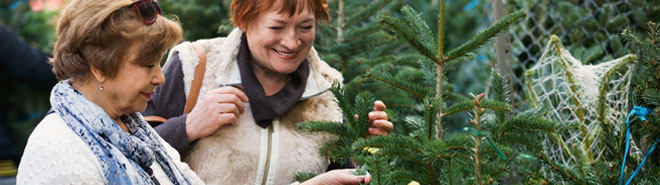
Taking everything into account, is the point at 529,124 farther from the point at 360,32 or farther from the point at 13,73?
the point at 13,73

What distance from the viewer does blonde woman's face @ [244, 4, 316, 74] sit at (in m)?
2.54

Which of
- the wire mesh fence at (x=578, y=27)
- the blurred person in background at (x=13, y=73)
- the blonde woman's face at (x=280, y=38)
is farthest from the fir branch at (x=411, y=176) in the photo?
the blurred person in background at (x=13, y=73)

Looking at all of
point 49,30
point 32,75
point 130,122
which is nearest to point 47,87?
point 32,75

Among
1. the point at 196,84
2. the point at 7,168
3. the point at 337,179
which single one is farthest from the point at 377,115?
the point at 7,168

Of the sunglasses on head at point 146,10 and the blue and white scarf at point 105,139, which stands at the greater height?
the sunglasses on head at point 146,10

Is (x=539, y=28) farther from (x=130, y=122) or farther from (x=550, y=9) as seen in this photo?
(x=130, y=122)

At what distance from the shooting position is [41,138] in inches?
64.9

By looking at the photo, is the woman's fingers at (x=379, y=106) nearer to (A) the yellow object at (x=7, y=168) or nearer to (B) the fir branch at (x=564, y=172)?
(B) the fir branch at (x=564, y=172)

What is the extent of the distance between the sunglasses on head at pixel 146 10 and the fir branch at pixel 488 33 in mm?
866

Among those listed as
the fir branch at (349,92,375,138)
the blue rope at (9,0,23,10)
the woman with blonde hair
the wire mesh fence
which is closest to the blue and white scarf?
the woman with blonde hair

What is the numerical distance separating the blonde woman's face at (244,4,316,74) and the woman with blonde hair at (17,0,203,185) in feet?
2.22

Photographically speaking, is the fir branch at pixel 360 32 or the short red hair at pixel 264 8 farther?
the fir branch at pixel 360 32

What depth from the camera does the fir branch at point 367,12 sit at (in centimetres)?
351

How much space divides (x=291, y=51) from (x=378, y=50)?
102 centimetres
